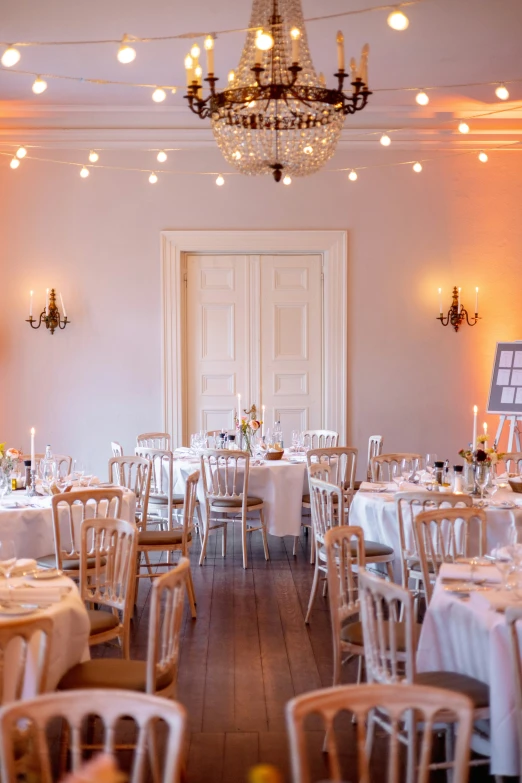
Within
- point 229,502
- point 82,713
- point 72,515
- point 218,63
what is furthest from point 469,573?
point 218,63

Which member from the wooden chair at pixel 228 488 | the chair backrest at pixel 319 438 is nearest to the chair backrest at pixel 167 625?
the wooden chair at pixel 228 488

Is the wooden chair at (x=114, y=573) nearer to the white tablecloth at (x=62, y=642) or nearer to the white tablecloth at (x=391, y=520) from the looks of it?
the white tablecloth at (x=62, y=642)

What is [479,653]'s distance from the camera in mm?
3592

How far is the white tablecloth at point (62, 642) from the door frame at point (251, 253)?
19.0ft

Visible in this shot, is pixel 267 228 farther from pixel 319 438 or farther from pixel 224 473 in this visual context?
pixel 224 473

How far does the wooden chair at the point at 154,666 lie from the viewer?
3.39 metres

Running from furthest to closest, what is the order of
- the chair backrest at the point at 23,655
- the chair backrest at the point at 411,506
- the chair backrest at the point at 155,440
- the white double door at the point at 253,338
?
1. the white double door at the point at 253,338
2. the chair backrest at the point at 155,440
3. the chair backrest at the point at 411,506
4. the chair backrest at the point at 23,655

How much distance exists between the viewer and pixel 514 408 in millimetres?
9266

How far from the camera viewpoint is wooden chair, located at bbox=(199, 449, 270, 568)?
7.45m

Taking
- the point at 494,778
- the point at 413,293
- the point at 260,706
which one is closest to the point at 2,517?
the point at 260,706

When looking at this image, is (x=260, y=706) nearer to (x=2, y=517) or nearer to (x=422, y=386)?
(x=2, y=517)

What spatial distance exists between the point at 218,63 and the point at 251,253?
8.03ft

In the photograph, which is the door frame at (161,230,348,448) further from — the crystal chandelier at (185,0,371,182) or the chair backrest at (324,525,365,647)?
the chair backrest at (324,525,365,647)

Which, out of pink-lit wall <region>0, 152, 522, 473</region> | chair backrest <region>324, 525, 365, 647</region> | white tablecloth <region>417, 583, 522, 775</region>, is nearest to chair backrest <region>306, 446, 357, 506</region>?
pink-lit wall <region>0, 152, 522, 473</region>
